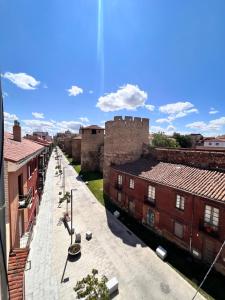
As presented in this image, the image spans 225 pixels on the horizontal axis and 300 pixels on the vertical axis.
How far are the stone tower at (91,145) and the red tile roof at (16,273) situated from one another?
127 feet

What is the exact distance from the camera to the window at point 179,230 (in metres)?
16.6

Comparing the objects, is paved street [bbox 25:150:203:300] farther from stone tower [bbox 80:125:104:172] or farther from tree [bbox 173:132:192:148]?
tree [bbox 173:132:192:148]

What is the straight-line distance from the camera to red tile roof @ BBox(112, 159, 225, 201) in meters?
14.8

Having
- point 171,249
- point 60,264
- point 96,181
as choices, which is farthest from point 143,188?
point 96,181

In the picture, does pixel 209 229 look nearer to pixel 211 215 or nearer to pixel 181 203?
pixel 211 215

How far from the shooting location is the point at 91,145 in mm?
46062

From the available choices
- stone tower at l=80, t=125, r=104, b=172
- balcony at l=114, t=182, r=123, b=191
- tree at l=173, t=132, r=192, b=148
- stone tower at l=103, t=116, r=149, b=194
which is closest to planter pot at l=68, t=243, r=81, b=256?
balcony at l=114, t=182, r=123, b=191

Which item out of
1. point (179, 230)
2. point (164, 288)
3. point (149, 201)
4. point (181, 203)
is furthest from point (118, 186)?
point (164, 288)

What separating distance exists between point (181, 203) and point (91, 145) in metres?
32.2

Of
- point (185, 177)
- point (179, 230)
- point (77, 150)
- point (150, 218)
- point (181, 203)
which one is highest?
point (185, 177)

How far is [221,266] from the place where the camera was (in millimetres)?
13828

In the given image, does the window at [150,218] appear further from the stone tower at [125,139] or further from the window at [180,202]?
the stone tower at [125,139]

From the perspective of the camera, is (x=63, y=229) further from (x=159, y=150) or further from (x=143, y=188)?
(x=159, y=150)

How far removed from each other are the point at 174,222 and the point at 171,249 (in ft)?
7.59
